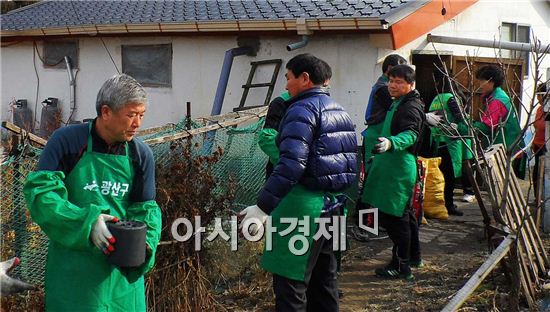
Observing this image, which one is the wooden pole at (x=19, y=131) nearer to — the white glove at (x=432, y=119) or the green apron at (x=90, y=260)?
the green apron at (x=90, y=260)

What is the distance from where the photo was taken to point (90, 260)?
290cm

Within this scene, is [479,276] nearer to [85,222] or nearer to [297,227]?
[297,227]

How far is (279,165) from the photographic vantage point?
367 cm

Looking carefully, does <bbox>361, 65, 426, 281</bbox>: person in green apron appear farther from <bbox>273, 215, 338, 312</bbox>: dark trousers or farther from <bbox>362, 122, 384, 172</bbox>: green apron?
<bbox>273, 215, 338, 312</bbox>: dark trousers

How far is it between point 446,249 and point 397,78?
2.10 metres

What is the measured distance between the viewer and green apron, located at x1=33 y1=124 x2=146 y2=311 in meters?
2.89

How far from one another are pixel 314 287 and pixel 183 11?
295 inches

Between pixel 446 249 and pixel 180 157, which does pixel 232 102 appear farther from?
pixel 180 157

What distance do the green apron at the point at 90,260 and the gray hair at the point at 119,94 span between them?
190 millimetres

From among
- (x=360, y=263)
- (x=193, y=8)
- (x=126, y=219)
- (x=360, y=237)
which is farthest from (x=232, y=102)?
(x=126, y=219)

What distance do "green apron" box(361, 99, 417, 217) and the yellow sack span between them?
2064mm

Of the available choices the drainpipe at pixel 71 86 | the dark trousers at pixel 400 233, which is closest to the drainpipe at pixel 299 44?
the dark trousers at pixel 400 233

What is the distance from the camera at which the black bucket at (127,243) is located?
9.06 feet

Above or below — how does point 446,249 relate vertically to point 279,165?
below
